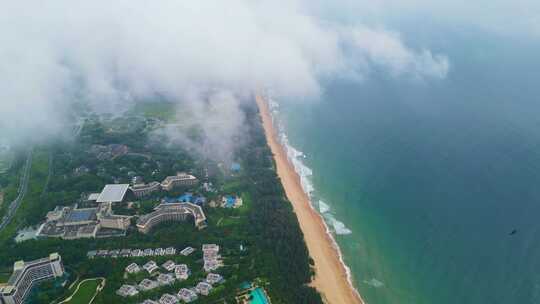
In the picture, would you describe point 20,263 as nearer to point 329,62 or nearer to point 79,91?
point 79,91

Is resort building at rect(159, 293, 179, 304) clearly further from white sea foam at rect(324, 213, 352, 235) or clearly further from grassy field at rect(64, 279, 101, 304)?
white sea foam at rect(324, 213, 352, 235)

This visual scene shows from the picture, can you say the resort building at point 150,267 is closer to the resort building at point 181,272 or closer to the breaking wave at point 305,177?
the resort building at point 181,272

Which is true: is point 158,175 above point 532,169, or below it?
above

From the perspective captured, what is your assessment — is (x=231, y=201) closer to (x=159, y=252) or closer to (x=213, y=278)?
(x=159, y=252)

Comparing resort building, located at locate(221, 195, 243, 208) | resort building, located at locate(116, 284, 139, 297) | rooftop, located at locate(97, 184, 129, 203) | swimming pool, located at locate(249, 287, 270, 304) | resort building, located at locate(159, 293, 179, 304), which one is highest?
rooftop, located at locate(97, 184, 129, 203)

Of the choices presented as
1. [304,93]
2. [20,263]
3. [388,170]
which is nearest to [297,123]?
[304,93]

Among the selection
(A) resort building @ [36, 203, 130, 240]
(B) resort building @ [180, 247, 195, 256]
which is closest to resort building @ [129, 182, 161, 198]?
(A) resort building @ [36, 203, 130, 240]

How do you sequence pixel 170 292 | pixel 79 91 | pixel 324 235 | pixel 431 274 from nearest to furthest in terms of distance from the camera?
pixel 170 292, pixel 431 274, pixel 324 235, pixel 79 91
